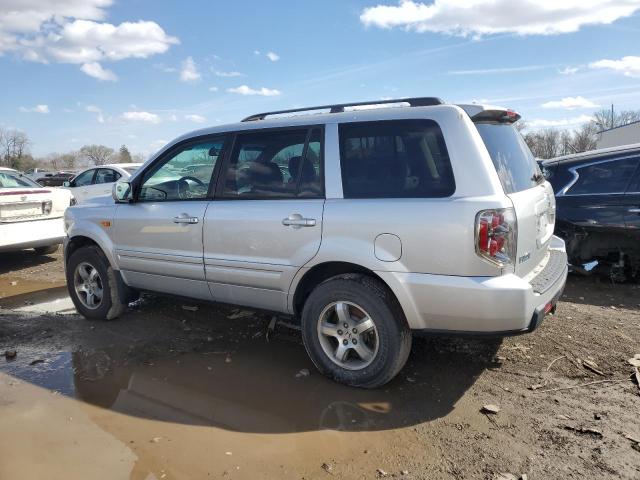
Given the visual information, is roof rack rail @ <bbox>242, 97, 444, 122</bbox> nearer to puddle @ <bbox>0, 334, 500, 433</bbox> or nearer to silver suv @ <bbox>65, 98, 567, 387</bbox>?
silver suv @ <bbox>65, 98, 567, 387</bbox>

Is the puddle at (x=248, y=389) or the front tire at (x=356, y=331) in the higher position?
the front tire at (x=356, y=331)

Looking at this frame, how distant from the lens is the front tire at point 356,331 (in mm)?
3416

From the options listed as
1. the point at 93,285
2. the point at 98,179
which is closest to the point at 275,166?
the point at 93,285

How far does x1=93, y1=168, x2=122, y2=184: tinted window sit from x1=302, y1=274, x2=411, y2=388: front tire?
9.67 m

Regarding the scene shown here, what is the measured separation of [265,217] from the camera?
3852 mm

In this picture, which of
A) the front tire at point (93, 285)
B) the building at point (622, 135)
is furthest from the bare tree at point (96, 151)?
the front tire at point (93, 285)

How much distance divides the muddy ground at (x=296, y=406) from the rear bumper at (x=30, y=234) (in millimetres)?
2983

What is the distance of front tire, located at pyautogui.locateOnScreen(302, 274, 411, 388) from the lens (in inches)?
134

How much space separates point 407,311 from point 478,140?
47.5 inches

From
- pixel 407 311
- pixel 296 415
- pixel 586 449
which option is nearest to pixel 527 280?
pixel 407 311

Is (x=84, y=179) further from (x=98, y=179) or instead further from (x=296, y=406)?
(x=296, y=406)

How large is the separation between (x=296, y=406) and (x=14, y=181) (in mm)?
7321

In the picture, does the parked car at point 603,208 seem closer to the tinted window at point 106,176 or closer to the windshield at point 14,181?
the windshield at point 14,181

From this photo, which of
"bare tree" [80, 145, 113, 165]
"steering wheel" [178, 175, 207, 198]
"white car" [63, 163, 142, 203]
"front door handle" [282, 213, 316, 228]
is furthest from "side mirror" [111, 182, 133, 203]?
"bare tree" [80, 145, 113, 165]
